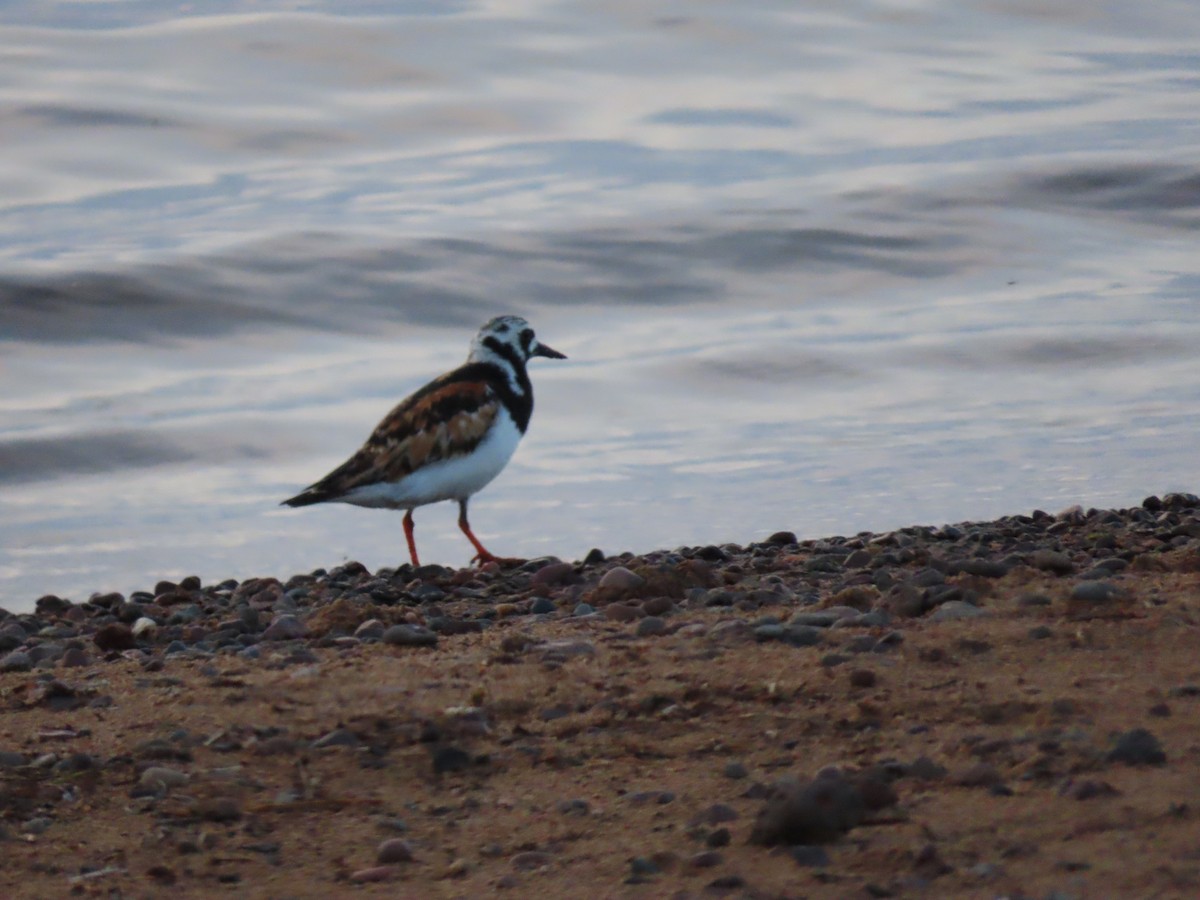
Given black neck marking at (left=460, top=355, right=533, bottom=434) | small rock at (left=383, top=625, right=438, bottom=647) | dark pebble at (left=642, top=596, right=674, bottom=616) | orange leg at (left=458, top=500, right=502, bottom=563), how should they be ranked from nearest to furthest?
small rock at (left=383, top=625, right=438, bottom=647) < dark pebble at (left=642, top=596, right=674, bottom=616) < orange leg at (left=458, top=500, right=502, bottom=563) < black neck marking at (left=460, top=355, right=533, bottom=434)

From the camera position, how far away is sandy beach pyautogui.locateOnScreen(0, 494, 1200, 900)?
390 cm

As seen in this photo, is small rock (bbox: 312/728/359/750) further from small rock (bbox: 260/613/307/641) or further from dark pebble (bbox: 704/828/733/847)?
small rock (bbox: 260/613/307/641)

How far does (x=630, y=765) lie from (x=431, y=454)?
14.2ft

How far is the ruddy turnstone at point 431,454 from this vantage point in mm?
8711

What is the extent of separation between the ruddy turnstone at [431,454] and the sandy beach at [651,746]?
2.35 meters

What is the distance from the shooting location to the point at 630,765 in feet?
15.0

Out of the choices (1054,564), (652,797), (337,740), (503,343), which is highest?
(503,343)

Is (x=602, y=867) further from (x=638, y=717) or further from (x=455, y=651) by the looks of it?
(x=455, y=651)

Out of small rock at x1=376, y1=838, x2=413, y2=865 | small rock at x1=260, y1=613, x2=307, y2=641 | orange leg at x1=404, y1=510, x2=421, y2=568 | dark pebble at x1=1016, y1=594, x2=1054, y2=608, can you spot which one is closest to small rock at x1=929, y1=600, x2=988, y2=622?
dark pebble at x1=1016, y1=594, x2=1054, y2=608

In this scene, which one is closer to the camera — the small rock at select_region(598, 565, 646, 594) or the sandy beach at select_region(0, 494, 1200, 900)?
the sandy beach at select_region(0, 494, 1200, 900)

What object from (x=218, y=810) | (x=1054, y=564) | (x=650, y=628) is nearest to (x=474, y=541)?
(x=650, y=628)

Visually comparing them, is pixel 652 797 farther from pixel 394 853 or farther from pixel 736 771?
pixel 394 853

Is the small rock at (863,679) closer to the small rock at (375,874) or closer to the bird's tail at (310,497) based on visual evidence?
the small rock at (375,874)

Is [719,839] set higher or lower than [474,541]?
lower
